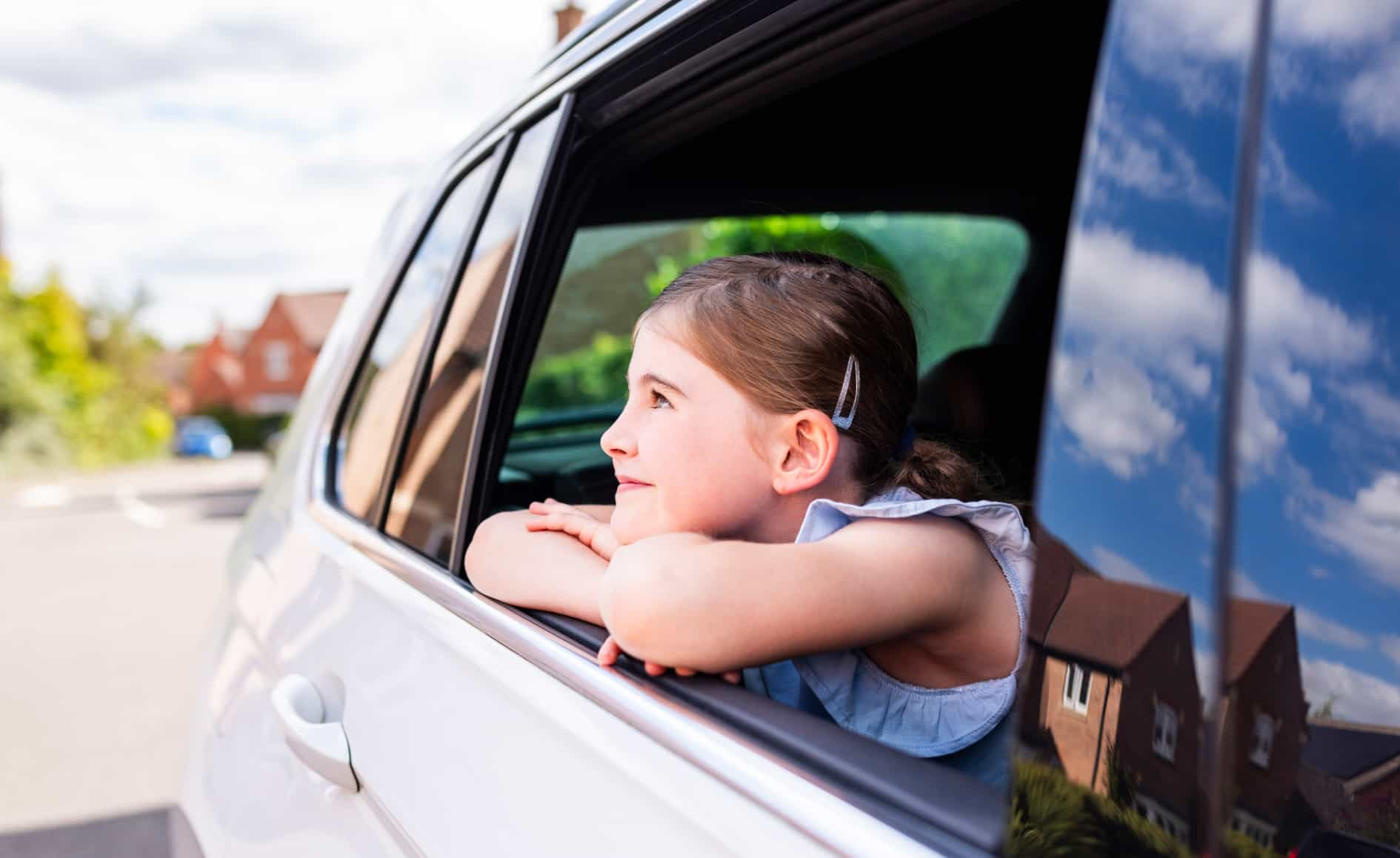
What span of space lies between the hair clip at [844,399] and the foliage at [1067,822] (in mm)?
651

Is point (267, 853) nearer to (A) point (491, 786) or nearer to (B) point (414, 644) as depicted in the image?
(B) point (414, 644)

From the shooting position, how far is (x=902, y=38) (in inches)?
58.1

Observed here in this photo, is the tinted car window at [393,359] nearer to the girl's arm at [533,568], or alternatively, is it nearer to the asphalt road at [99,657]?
the asphalt road at [99,657]

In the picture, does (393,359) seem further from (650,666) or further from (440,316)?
(650,666)

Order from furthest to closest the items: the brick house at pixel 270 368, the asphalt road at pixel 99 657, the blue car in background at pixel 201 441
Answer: the brick house at pixel 270 368, the blue car in background at pixel 201 441, the asphalt road at pixel 99 657

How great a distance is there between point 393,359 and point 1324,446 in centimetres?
192

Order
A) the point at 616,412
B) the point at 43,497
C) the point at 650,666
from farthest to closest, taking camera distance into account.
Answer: the point at 43,497 → the point at 616,412 → the point at 650,666

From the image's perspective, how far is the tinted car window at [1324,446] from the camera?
2.24 feet

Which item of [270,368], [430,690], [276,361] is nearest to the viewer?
[430,690]

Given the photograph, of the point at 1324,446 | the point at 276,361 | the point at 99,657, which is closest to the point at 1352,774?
the point at 1324,446

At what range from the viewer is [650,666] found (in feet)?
3.85

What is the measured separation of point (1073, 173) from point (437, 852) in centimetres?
262

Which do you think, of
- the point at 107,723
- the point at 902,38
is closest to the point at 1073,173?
the point at 902,38

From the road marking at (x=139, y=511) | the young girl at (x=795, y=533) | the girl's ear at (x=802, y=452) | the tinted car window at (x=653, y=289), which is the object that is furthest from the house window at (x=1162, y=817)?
the road marking at (x=139, y=511)
